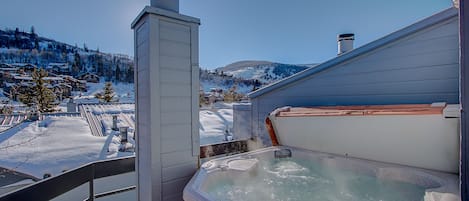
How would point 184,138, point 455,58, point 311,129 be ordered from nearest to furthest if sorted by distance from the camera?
point 184,138 < point 455,58 < point 311,129

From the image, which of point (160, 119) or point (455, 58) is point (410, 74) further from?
point (160, 119)

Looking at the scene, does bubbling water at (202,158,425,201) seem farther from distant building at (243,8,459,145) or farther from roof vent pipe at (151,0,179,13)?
roof vent pipe at (151,0,179,13)

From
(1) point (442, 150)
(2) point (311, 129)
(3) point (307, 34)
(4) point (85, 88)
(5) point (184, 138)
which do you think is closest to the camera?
(1) point (442, 150)

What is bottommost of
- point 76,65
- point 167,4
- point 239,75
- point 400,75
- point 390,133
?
point 390,133

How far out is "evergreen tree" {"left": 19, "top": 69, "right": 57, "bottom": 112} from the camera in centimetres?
1144

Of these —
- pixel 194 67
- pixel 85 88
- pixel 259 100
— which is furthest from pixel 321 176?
pixel 85 88

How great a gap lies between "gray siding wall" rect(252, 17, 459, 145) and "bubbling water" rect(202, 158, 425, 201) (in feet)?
3.62

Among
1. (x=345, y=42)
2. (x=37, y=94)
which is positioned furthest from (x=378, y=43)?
(x=37, y=94)

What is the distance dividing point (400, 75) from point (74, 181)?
3.46 m

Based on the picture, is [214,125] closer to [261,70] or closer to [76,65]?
[261,70]

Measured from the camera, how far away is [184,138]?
208 centimetres

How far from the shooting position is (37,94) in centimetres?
1153

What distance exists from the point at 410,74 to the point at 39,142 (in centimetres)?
593

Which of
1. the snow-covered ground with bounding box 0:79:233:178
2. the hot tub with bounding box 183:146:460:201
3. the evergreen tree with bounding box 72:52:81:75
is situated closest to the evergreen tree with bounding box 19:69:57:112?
the snow-covered ground with bounding box 0:79:233:178
